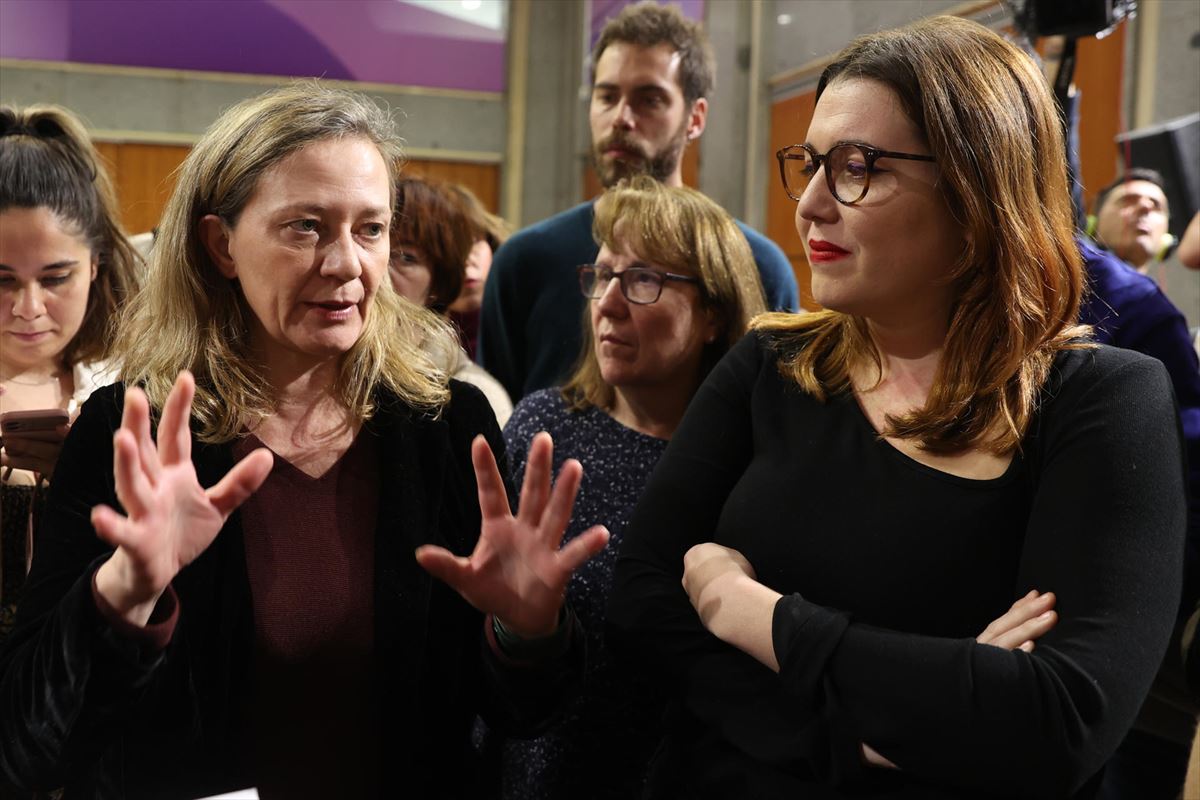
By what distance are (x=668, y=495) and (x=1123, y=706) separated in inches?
23.4

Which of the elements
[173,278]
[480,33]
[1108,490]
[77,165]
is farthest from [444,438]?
[480,33]

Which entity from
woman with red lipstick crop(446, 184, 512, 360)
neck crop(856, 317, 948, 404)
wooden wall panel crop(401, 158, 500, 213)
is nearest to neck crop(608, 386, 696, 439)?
neck crop(856, 317, 948, 404)

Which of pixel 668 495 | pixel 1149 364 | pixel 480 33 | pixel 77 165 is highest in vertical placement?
pixel 480 33

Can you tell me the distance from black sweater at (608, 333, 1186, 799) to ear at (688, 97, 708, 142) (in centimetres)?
170

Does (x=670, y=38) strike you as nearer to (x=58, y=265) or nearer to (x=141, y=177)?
(x=141, y=177)

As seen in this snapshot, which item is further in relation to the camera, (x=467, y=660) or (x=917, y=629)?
(x=467, y=660)

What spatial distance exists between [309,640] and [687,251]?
101cm

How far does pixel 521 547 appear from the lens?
1.25 meters

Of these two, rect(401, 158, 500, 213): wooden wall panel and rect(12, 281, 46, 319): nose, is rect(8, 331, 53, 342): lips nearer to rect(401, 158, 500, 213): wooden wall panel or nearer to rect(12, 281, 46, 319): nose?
rect(12, 281, 46, 319): nose

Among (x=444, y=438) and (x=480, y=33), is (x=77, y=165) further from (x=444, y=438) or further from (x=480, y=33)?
(x=480, y=33)

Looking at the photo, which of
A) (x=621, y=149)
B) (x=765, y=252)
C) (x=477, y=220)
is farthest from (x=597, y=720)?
(x=477, y=220)

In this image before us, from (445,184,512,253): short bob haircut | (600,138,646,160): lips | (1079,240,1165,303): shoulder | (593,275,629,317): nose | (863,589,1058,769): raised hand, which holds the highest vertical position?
(600,138,646,160): lips

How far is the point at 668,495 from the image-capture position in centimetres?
147

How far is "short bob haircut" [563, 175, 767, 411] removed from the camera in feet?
6.59
